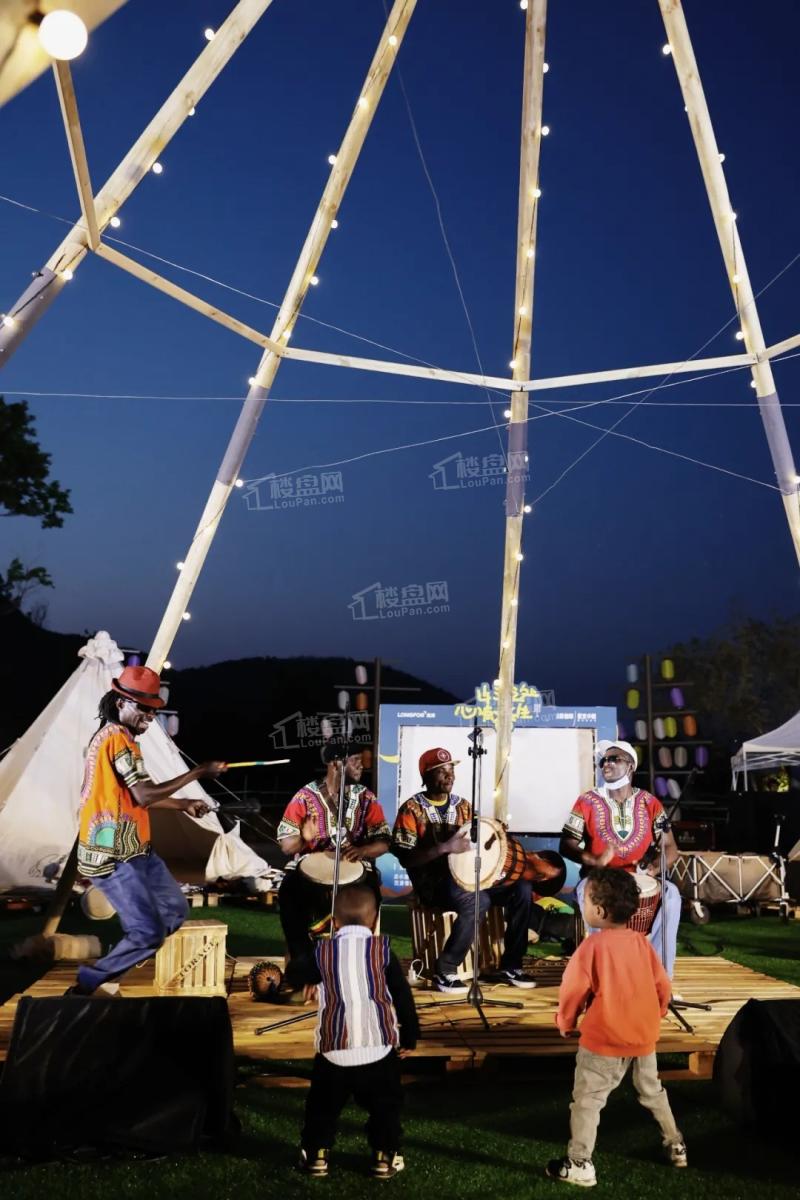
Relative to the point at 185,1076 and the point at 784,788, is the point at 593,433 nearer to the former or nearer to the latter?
the point at 784,788

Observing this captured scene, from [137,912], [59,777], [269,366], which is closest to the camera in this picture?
[137,912]

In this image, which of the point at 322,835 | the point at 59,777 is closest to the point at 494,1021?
the point at 322,835

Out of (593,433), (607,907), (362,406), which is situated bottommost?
(607,907)

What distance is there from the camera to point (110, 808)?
5.30 metres

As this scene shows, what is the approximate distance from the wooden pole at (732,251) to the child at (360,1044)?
598 cm

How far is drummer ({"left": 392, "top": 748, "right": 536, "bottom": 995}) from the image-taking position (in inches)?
270

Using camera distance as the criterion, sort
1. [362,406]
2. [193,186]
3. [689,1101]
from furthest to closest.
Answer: [362,406] < [193,186] < [689,1101]

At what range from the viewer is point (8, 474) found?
15.5 m

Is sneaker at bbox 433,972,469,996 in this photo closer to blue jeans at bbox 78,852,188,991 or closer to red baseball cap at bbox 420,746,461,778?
red baseball cap at bbox 420,746,461,778

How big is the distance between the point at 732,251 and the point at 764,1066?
634 cm

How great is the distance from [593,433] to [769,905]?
635 inches

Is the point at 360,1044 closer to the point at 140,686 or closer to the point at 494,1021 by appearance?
the point at 494,1021

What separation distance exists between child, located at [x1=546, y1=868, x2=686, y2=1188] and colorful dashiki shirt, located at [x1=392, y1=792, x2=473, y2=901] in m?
3.21

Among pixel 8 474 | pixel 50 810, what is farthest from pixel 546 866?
pixel 8 474
